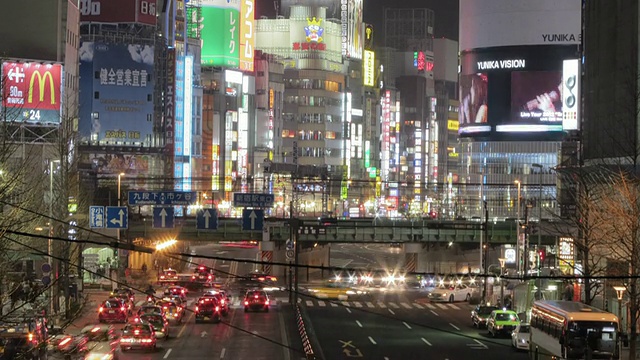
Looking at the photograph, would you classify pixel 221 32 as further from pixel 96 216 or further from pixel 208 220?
pixel 96 216

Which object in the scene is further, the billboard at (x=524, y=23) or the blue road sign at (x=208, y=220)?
the billboard at (x=524, y=23)

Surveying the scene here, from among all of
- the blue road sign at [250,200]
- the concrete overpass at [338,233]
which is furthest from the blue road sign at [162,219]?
the concrete overpass at [338,233]

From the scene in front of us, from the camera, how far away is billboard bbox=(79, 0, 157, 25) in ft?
408

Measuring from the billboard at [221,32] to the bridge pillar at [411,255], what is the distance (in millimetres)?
68372

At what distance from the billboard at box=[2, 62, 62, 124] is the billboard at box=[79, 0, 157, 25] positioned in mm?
42546

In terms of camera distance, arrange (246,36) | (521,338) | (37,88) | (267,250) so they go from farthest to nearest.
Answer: (246,36) → (267,250) → (37,88) → (521,338)

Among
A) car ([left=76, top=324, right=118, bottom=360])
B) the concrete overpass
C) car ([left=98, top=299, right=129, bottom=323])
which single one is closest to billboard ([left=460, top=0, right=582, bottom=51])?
the concrete overpass

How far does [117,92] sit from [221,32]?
65.9m

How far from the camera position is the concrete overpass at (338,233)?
9069 cm

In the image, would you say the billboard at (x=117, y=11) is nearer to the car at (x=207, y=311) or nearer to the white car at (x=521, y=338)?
the car at (x=207, y=311)

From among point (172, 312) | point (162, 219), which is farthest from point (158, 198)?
point (172, 312)

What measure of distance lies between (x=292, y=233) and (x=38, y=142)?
1881cm

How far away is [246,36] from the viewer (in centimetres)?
18888

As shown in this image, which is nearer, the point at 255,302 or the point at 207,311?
the point at 207,311
